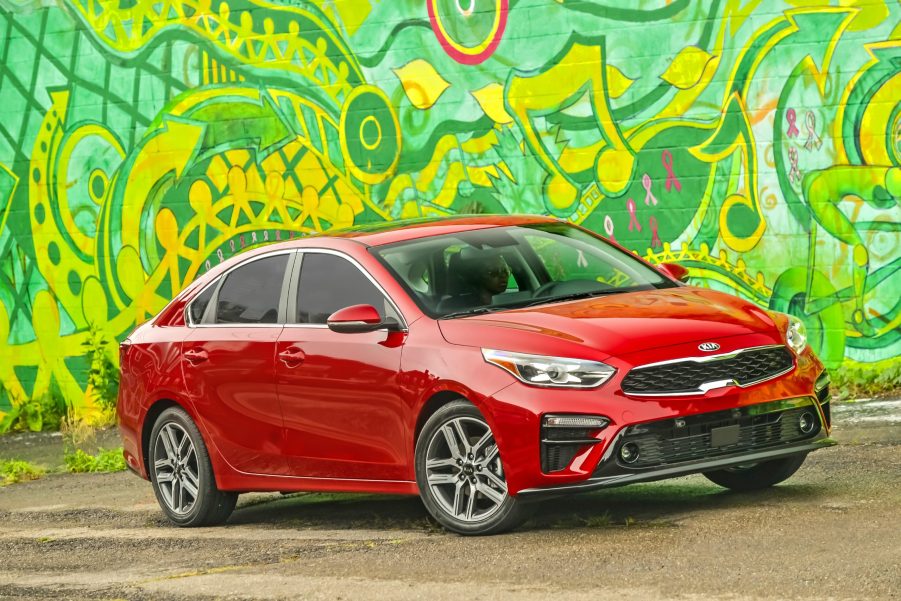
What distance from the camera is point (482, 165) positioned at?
13.7m

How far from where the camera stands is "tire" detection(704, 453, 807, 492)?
8.22 metres

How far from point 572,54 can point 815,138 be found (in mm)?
2181

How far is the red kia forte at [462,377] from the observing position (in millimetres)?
7199

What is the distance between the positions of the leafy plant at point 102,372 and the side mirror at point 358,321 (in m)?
8.32

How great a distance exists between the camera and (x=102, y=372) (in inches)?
623

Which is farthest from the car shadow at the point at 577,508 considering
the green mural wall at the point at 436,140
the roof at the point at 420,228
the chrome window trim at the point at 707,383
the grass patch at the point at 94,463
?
the green mural wall at the point at 436,140

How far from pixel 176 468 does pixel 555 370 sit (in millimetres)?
3130

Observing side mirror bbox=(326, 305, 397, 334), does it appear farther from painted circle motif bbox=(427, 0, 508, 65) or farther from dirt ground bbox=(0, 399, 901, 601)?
painted circle motif bbox=(427, 0, 508, 65)

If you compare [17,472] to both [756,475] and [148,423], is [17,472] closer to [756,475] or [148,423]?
[148,423]

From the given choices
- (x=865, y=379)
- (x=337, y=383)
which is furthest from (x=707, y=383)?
(x=865, y=379)

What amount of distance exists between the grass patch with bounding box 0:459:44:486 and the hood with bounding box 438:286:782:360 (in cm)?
598

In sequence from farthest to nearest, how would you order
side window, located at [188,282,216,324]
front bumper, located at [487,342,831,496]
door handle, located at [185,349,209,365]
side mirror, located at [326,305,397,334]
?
1. side window, located at [188,282,216,324]
2. door handle, located at [185,349,209,365]
3. side mirror, located at [326,305,397,334]
4. front bumper, located at [487,342,831,496]

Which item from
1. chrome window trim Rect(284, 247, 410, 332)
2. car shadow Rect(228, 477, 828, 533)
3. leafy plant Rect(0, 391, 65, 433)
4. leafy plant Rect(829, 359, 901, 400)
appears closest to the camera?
car shadow Rect(228, 477, 828, 533)

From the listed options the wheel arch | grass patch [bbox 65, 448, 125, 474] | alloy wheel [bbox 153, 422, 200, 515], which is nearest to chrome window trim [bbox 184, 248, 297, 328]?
the wheel arch
